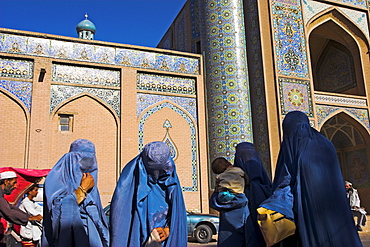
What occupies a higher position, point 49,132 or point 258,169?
point 49,132

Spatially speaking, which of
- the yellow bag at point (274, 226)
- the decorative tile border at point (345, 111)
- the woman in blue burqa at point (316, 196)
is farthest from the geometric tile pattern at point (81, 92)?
the yellow bag at point (274, 226)

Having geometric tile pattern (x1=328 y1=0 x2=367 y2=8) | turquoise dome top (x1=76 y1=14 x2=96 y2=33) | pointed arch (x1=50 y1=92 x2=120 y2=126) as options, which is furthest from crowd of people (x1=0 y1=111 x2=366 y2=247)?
turquoise dome top (x1=76 y1=14 x2=96 y2=33)

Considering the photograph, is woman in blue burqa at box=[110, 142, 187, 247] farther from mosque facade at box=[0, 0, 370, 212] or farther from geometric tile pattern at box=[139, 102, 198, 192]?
geometric tile pattern at box=[139, 102, 198, 192]

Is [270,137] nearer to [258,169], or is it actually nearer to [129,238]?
[258,169]

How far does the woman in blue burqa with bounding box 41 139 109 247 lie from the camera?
132 inches

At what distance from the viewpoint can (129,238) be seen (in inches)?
126

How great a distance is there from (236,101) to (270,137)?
4.99ft

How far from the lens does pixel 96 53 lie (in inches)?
476

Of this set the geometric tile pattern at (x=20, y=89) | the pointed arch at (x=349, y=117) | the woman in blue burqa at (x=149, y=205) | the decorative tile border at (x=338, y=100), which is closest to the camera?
the woman in blue burqa at (x=149, y=205)

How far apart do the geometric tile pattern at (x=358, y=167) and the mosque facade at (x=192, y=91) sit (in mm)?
57

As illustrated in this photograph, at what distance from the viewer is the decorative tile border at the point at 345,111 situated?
1334cm

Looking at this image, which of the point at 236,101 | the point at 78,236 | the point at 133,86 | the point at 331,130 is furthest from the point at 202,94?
the point at 78,236

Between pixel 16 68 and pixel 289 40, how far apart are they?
27.1 feet

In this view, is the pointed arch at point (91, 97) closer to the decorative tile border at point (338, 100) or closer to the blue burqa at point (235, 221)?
the decorative tile border at point (338, 100)
